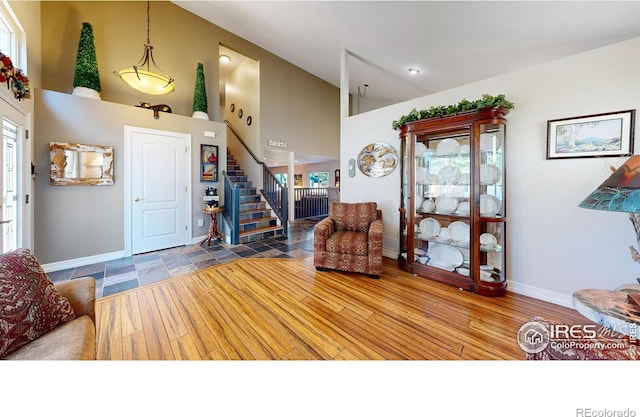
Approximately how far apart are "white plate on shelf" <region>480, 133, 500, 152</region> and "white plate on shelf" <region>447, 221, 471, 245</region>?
0.87 metres

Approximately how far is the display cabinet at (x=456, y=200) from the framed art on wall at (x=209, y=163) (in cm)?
357

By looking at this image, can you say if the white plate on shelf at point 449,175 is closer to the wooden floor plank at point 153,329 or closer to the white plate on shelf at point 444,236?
the white plate on shelf at point 444,236

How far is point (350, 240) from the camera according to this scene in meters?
2.87

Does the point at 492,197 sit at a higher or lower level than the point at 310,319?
higher

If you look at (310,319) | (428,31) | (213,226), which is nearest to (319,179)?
(213,226)

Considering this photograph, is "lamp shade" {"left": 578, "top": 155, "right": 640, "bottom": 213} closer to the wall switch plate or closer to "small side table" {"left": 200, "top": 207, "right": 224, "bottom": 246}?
the wall switch plate

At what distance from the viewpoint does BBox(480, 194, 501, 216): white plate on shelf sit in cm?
241

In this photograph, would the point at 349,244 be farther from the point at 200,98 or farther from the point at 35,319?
the point at 200,98

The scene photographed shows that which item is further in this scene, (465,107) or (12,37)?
(12,37)

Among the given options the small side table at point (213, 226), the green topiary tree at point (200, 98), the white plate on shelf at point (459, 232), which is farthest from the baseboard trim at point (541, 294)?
the green topiary tree at point (200, 98)

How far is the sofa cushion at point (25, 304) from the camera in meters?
0.93

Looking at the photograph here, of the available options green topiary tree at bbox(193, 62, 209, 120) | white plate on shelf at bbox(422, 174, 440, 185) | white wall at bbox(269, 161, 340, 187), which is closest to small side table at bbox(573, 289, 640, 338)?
white plate on shelf at bbox(422, 174, 440, 185)

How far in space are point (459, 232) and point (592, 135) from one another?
1.37 metres

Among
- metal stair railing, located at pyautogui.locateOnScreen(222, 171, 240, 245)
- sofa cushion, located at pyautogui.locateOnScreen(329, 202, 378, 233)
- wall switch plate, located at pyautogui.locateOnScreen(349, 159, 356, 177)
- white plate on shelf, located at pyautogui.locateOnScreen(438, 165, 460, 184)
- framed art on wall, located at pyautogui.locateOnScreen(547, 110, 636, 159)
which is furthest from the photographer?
metal stair railing, located at pyautogui.locateOnScreen(222, 171, 240, 245)
